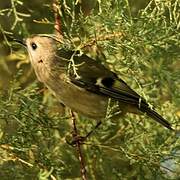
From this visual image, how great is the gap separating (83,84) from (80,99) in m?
0.07

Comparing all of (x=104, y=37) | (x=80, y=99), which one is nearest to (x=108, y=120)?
(x=80, y=99)

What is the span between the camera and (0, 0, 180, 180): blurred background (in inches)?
89.7

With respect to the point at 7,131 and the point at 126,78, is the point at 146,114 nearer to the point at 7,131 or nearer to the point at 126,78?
the point at 126,78

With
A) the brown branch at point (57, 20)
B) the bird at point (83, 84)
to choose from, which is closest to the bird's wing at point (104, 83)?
the bird at point (83, 84)

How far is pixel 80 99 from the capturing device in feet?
8.95

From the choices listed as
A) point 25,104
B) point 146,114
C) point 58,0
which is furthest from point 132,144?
point 58,0

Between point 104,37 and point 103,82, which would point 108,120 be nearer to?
point 103,82

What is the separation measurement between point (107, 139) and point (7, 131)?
635 mm

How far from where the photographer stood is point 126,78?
2928 mm

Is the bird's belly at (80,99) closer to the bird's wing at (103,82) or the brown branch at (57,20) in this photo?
the bird's wing at (103,82)

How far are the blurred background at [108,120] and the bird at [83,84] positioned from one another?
0.17ft

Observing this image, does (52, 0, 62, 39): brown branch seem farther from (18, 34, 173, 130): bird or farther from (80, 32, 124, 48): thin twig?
(18, 34, 173, 130): bird

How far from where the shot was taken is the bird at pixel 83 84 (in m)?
2.68

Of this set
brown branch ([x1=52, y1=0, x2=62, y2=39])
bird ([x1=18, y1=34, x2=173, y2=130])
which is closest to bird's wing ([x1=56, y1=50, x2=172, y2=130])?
bird ([x1=18, y1=34, x2=173, y2=130])
